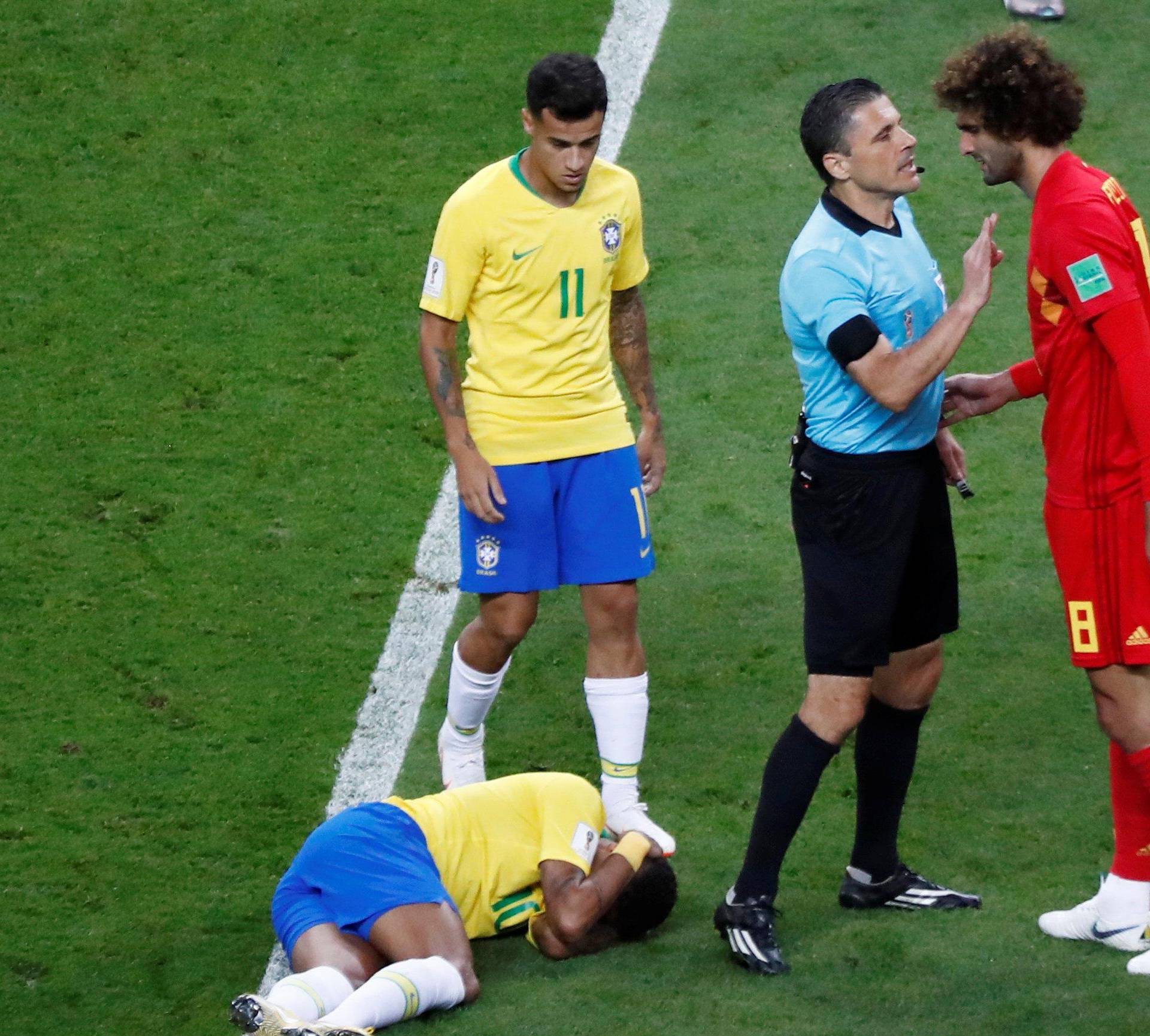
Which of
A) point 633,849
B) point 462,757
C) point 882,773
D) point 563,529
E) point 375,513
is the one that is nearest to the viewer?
point 882,773

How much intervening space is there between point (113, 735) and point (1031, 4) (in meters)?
5.86

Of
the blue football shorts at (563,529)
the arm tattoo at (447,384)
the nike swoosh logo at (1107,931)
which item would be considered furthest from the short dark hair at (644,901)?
the arm tattoo at (447,384)

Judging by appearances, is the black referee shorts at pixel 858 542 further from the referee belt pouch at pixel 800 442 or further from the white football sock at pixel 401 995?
the white football sock at pixel 401 995

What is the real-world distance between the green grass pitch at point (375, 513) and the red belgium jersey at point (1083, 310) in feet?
3.46

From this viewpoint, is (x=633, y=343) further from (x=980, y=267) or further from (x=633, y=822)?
(x=980, y=267)

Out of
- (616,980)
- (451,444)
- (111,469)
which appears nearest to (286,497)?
(111,469)

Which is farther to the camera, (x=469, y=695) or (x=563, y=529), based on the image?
(x=469, y=695)

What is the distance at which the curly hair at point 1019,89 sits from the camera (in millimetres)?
3713

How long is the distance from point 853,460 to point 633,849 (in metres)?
1.08

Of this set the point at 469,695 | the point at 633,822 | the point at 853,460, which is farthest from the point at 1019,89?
the point at 469,695

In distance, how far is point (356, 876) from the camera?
4.12 meters

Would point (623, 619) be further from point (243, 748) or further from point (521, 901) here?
point (243, 748)

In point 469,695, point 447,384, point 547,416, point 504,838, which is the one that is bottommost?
point 504,838

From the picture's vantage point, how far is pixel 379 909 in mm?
4059
